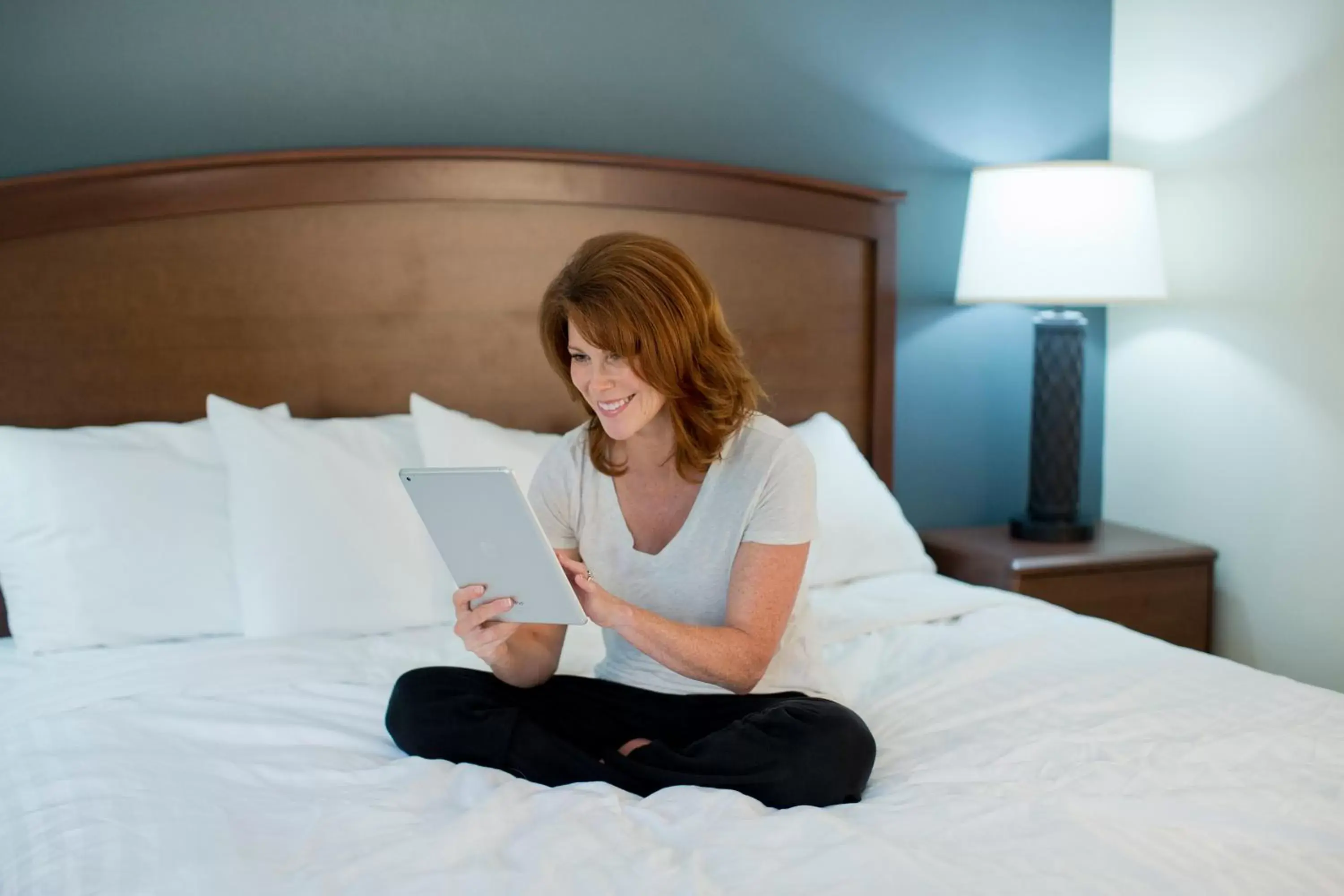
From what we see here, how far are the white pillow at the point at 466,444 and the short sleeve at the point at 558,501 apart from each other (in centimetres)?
66

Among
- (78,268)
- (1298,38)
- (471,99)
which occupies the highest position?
(1298,38)

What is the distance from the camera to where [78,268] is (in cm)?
253

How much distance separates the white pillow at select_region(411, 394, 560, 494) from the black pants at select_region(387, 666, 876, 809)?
79 centimetres

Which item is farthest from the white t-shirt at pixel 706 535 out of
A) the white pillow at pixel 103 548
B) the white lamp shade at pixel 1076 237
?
the white lamp shade at pixel 1076 237

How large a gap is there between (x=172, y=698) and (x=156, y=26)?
1.42 meters

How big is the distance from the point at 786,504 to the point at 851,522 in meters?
1.11

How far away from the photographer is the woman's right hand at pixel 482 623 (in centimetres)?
158

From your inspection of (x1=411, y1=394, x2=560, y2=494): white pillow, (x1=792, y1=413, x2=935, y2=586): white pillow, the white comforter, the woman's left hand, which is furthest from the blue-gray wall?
the woman's left hand

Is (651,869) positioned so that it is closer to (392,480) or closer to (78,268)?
(392,480)

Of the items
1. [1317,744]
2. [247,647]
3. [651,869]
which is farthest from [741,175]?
[651,869]

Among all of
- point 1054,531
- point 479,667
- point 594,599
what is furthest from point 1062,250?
point 594,599

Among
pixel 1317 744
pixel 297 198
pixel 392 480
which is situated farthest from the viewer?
pixel 297 198

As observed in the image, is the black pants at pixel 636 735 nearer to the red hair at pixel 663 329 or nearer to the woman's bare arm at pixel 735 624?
the woman's bare arm at pixel 735 624

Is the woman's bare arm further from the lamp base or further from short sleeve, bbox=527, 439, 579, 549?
the lamp base
